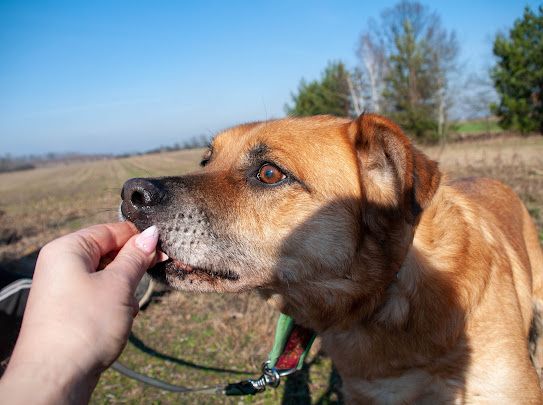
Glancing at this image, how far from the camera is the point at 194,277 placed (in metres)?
2.49

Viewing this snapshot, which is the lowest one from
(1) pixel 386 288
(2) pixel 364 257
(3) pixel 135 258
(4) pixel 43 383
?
(1) pixel 386 288

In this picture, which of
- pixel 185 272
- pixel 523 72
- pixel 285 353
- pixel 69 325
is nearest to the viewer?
pixel 69 325

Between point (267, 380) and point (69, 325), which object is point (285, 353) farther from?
point (69, 325)

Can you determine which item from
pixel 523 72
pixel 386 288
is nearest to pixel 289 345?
pixel 386 288

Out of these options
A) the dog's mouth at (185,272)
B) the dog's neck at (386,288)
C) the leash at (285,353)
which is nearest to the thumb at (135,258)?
the dog's mouth at (185,272)

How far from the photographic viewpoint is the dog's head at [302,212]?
7.98ft

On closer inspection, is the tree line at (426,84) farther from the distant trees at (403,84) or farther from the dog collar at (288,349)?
the dog collar at (288,349)

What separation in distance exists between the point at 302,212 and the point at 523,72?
113 ft

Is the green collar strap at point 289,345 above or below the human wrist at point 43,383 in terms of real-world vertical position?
below

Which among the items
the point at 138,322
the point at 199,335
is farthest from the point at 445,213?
the point at 138,322

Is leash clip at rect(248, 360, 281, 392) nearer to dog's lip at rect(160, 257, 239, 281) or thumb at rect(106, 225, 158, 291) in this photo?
dog's lip at rect(160, 257, 239, 281)

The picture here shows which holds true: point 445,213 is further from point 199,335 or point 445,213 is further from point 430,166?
point 199,335

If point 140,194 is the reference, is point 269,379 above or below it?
below

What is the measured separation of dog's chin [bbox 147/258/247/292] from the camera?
242 cm
